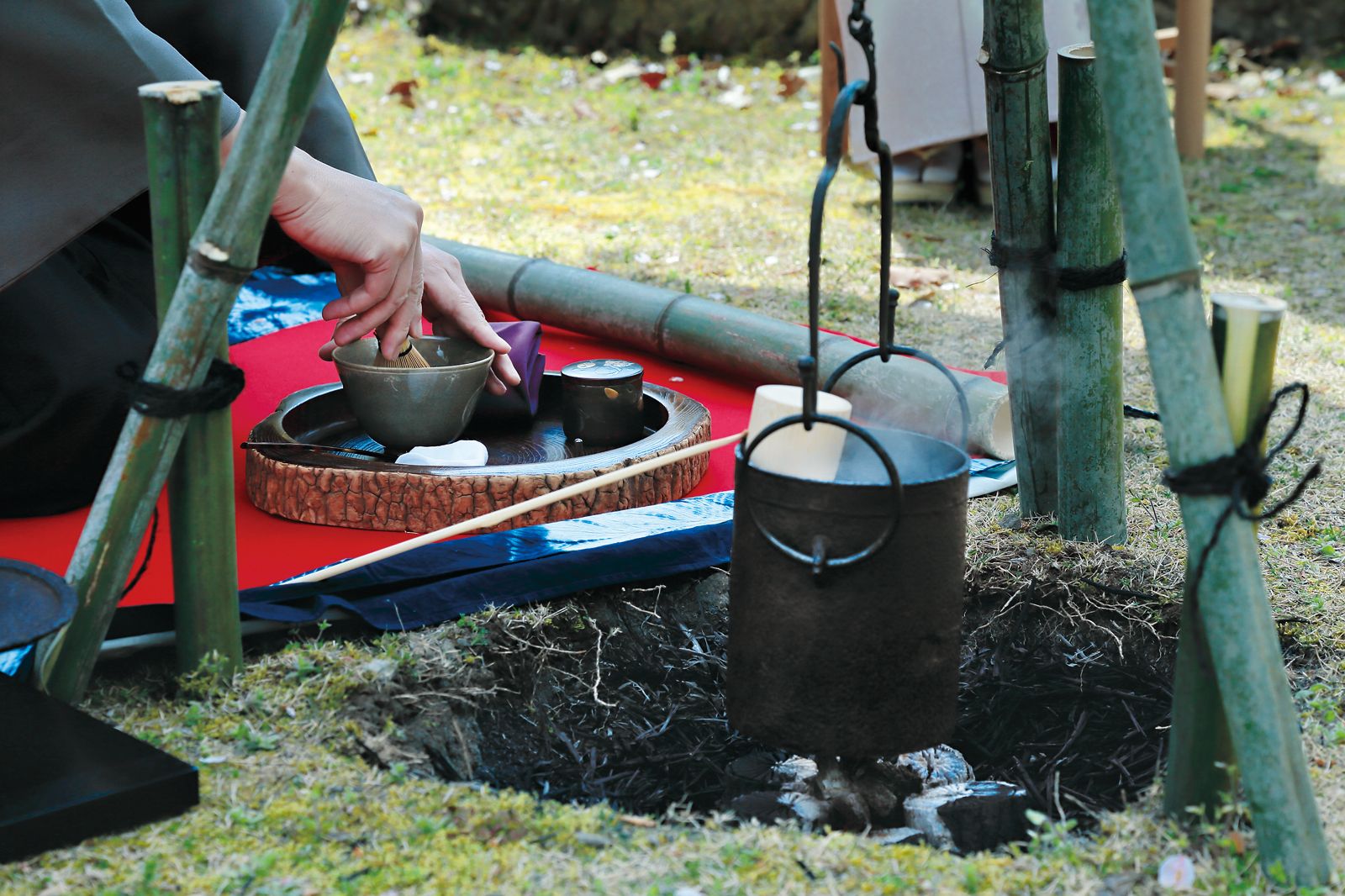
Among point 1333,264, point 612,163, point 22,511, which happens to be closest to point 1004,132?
point 22,511

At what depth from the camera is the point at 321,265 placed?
363cm

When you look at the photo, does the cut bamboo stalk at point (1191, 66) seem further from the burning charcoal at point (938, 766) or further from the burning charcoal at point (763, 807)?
the burning charcoal at point (763, 807)

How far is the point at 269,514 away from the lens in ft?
8.27

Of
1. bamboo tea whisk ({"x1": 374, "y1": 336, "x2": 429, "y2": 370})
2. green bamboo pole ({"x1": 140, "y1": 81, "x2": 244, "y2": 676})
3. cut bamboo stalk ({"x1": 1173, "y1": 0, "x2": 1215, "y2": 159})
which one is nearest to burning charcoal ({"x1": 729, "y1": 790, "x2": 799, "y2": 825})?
green bamboo pole ({"x1": 140, "y1": 81, "x2": 244, "y2": 676})

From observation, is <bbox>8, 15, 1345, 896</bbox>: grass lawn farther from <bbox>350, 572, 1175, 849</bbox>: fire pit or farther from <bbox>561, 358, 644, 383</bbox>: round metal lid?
<bbox>561, 358, 644, 383</bbox>: round metal lid

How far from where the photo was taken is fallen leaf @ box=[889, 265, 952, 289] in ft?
14.5

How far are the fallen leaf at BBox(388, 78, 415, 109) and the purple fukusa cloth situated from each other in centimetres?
473

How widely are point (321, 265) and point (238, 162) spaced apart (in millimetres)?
A: 2069

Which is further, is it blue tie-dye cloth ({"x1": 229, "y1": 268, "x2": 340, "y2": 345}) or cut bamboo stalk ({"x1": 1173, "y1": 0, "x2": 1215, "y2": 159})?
cut bamboo stalk ({"x1": 1173, "y1": 0, "x2": 1215, "y2": 159})

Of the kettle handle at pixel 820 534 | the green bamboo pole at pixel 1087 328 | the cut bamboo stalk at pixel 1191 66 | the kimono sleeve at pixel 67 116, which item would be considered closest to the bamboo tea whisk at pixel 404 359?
the kimono sleeve at pixel 67 116

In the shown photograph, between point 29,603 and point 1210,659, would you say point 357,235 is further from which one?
point 1210,659

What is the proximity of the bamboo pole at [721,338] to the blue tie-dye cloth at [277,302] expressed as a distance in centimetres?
39

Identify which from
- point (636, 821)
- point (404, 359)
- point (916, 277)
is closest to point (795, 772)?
point (636, 821)

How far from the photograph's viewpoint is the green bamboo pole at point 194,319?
1.60m
